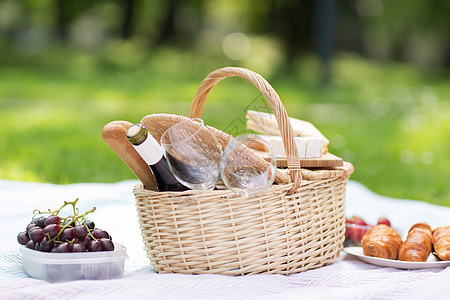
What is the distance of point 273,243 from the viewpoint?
6.13ft

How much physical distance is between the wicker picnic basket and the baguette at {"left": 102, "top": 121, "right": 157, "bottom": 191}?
3.5 inches

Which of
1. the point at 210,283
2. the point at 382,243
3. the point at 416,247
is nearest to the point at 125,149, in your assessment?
the point at 210,283

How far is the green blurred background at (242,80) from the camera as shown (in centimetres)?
537

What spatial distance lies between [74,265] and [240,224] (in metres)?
0.54

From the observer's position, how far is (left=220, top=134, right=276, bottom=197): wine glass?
5.67 ft

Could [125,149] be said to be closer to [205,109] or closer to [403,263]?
[403,263]

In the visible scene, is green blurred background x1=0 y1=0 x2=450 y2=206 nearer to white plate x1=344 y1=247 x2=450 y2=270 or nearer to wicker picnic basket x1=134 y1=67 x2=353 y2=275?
wicker picnic basket x1=134 y1=67 x2=353 y2=275

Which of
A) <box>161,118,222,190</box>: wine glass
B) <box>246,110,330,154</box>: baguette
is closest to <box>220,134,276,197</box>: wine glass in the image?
<box>161,118,222,190</box>: wine glass

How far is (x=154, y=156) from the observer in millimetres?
1809

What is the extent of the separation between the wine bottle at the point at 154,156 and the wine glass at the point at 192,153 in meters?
0.05

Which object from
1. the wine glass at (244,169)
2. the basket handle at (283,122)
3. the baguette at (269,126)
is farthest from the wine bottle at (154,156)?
the baguette at (269,126)

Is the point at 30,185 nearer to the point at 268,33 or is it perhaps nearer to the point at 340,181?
the point at 340,181

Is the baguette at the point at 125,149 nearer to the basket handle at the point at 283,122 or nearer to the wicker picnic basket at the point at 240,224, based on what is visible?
the wicker picnic basket at the point at 240,224

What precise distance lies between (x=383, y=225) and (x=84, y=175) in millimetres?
3131
